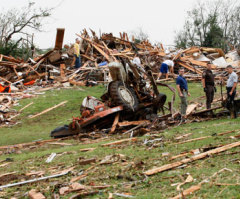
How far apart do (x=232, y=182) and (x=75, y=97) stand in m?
15.3

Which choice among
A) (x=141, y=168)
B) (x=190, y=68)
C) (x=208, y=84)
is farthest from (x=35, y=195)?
(x=190, y=68)

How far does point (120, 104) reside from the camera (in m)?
10.4

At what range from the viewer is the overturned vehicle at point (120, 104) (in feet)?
34.2

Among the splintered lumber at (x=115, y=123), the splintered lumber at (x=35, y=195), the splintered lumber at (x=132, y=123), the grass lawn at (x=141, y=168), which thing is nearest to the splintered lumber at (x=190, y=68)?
the splintered lumber at (x=132, y=123)

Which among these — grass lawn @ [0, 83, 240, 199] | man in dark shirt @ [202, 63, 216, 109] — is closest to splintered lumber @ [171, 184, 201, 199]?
grass lawn @ [0, 83, 240, 199]

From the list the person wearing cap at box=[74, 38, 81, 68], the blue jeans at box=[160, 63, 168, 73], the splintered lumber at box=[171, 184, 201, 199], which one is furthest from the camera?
the person wearing cap at box=[74, 38, 81, 68]

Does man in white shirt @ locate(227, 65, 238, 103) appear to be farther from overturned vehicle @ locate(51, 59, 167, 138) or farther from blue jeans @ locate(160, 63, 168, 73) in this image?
blue jeans @ locate(160, 63, 168, 73)

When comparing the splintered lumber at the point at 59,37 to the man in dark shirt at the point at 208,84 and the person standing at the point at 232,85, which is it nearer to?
the man in dark shirt at the point at 208,84

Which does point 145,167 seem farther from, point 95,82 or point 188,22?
point 188,22

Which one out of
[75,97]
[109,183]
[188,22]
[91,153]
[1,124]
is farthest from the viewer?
[188,22]

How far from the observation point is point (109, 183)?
15.2ft

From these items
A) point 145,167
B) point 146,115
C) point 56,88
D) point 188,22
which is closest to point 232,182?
point 145,167

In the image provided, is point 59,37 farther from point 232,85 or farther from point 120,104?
point 232,85

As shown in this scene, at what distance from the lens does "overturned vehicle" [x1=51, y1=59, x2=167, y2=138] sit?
1041cm
